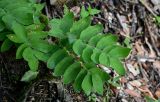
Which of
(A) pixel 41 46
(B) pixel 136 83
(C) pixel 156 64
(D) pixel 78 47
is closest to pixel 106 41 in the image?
(D) pixel 78 47

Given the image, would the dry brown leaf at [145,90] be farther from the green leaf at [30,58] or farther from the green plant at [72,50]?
the green leaf at [30,58]

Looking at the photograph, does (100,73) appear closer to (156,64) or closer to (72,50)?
(72,50)

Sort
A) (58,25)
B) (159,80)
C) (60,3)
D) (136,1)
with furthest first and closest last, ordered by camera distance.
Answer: (136,1)
(159,80)
(60,3)
(58,25)

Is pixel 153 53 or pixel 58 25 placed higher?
pixel 58 25

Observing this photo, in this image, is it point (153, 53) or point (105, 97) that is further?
point (153, 53)

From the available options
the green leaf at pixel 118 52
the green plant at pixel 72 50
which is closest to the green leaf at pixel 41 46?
the green plant at pixel 72 50

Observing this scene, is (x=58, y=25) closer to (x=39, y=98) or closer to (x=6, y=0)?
(x=6, y=0)

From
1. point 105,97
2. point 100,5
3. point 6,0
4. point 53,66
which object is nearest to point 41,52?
point 53,66

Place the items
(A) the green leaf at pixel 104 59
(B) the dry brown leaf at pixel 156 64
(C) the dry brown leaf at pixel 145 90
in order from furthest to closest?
(B) the dry brown leaf at pixel 156 64
(C) the dry brown leaf at pixel 145 90
(A) the green leaf at pixel 104 59
